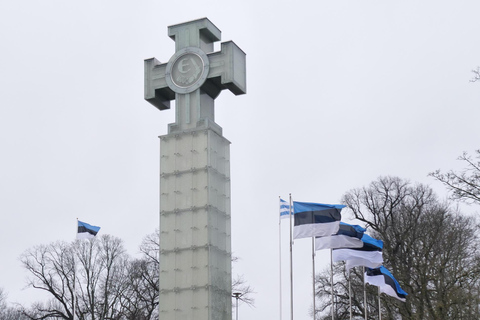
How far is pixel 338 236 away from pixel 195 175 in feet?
19.5

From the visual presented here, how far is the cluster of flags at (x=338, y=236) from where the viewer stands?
32.5 meters

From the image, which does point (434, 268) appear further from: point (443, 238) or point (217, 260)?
point (217, 260)

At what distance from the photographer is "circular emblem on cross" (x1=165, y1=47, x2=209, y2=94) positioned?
116ft

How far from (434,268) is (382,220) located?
9029 millimetres

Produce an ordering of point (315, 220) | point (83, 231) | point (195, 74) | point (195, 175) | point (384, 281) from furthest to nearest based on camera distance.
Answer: point (83, 231) → point (384, 281) → point (195, 74) → point (195, 175) → point (315, 220)

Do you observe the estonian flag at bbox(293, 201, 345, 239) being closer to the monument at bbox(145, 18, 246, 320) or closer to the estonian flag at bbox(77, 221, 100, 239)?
the monument at bbox(145, 18, 246, 320)

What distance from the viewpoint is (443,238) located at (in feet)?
164

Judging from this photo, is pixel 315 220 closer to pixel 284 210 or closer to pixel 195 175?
pixel 284 210

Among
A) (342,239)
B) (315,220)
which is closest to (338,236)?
(342,239)

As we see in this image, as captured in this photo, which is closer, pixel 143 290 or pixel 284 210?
pixel 284 210

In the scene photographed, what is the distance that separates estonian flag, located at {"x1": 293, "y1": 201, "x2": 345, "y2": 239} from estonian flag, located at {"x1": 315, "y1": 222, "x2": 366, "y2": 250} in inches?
78.0

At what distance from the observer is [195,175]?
3397 cm

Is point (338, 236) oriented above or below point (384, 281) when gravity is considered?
above

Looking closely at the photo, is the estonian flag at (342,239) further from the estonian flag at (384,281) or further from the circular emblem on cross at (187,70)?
the circular emblem on cross at (187,70)
